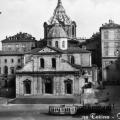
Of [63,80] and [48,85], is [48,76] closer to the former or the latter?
[48,85]

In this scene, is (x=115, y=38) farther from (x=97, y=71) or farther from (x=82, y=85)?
(x=82, y=85)

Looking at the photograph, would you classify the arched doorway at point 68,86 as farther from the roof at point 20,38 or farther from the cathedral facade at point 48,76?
the roof at point 20,38

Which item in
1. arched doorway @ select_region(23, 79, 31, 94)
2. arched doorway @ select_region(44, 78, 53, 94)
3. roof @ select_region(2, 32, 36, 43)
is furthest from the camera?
roof @ select_region(2, 32, 36, 43)

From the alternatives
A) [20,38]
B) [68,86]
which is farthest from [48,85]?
[20,38]

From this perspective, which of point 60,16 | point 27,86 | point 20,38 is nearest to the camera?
point 27,86

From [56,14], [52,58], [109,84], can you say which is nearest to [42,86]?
[52,58]

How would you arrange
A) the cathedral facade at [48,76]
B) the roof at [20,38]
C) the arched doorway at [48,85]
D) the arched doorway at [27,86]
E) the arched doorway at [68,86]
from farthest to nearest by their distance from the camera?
1. the roof at [20,38]
2. the arched doorway at [27,86]
3. the arched doorway at [48,85]
4. the arched doorway at [68,86]
5. the cathedral facade at [48,76]

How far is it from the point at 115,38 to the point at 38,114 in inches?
1697

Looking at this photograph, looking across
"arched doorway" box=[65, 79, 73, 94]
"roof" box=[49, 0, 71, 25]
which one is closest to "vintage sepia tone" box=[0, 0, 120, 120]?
"arched doorway" box=[65, 79, 73, 94]

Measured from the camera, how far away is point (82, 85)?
78.8 meters

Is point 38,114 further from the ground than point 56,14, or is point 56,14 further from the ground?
point 56,14

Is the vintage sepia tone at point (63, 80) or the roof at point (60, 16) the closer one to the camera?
the vintage sepia tone at point (63, 80)

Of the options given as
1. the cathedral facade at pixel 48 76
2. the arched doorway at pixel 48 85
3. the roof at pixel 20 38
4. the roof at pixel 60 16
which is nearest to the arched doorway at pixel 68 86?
the cathedral facade at pixel 48 76

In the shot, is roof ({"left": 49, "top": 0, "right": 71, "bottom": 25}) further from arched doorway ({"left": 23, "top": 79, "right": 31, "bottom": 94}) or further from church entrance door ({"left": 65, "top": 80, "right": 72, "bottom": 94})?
church entrance door ({"left": 65, "top": 80, "right": 72, "bottom": 94})
